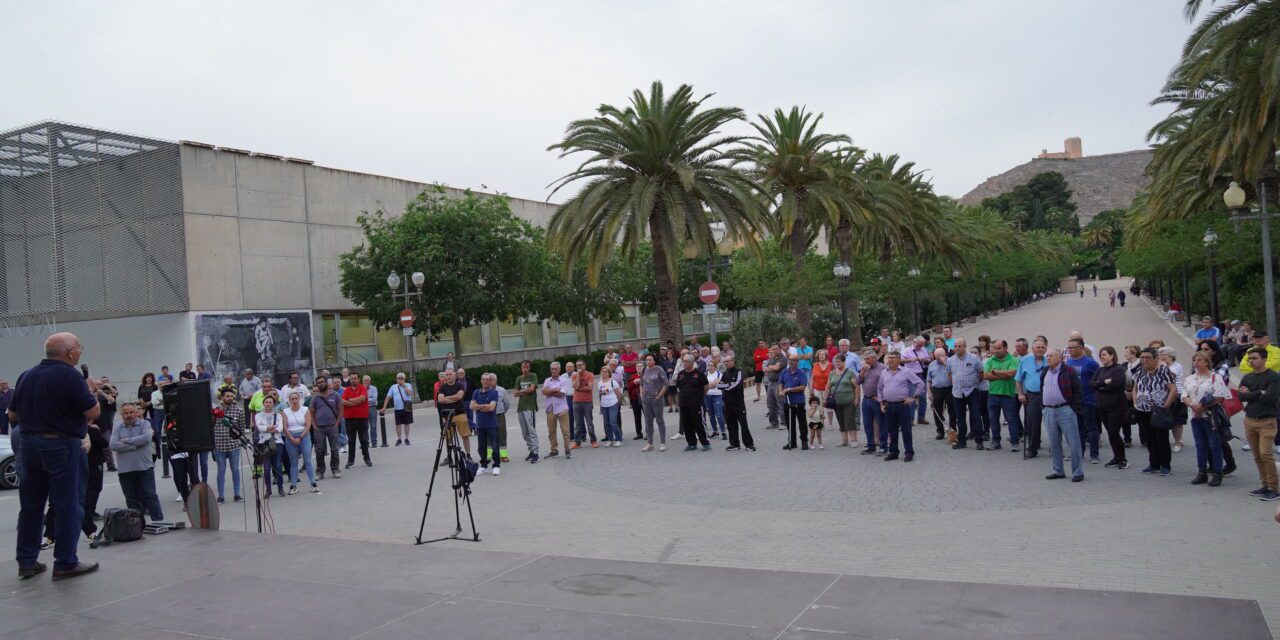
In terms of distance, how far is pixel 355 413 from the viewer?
51.7ft

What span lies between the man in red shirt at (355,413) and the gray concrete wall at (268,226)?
62.5ft

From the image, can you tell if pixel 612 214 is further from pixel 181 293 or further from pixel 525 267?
pixel 181 293

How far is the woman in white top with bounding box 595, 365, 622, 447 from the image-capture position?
55.3 feet

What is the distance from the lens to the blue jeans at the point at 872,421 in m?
14.1

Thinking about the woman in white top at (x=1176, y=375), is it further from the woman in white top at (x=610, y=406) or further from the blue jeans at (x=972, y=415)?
the woman in white top at (x=610, y=406)

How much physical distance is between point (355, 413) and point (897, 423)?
29.9 ft

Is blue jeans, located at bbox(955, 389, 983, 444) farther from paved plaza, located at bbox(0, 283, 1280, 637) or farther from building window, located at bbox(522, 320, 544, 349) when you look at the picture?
building window, located at bbox(522, 320, 544, 349)

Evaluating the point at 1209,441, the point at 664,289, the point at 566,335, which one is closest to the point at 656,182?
the point at 664,289

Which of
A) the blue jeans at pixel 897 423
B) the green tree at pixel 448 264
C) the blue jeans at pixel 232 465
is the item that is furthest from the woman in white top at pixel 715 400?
the green tree at pixel 448 264

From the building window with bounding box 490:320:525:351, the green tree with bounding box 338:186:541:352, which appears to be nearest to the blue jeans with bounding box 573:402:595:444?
the green tree with bounding box 338:186:541:352

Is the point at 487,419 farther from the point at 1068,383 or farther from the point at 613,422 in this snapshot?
the point at 1068,383

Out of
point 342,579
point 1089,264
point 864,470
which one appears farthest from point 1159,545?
point 1089,264

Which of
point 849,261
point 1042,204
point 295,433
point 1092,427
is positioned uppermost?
point 1042,204

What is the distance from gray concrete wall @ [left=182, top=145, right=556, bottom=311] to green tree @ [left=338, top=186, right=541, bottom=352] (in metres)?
2.16
